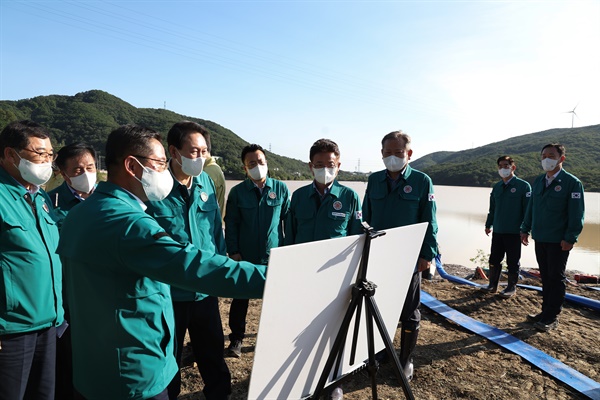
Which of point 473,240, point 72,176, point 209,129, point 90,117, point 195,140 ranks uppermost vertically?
point 90,117

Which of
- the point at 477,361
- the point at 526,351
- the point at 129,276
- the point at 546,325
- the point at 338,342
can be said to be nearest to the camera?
the point at 129,276

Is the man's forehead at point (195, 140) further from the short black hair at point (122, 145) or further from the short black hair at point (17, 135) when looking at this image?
the short black hair at point (122, 145)

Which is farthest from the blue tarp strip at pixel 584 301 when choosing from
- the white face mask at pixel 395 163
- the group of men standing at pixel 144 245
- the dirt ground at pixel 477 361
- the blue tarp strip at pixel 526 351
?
the white face mask at pixel 395 163

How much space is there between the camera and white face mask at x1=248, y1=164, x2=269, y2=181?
3398 millimetres

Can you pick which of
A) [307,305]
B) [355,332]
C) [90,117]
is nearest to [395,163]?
[355,332]

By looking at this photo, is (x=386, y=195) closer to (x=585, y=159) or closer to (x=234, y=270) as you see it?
(x=234, y=270)

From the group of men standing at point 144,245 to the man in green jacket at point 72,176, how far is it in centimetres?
1

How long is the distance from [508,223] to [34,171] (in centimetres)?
609

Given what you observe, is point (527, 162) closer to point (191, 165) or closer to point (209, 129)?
point (209, 129)

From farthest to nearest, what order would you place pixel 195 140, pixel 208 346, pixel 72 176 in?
pixel 72 176 → pixel 195 140 → pixel 208 346

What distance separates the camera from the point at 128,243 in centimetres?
119

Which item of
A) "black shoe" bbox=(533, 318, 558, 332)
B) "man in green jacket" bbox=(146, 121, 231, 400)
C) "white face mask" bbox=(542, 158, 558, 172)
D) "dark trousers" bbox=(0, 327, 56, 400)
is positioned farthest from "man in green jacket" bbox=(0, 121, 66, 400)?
"white face mask" bbox=(542, 158, 558, 172)

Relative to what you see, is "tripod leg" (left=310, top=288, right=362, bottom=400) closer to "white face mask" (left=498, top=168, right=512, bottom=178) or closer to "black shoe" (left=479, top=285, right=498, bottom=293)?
"black shoe" (left=479, top=285, right=498, bottom=293)

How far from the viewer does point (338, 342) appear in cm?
144
